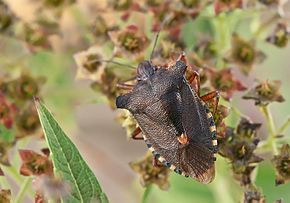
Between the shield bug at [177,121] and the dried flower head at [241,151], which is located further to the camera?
the dried flower head at [241,151]

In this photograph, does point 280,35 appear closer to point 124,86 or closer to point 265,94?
point 265,94

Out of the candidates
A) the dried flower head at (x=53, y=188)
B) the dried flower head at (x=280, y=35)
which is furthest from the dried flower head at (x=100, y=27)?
the dried flower head at (x=53, y=188)

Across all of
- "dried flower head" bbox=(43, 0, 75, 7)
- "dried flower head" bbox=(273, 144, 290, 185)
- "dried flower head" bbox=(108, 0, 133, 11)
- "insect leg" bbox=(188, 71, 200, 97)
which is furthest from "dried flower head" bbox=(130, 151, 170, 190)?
"dried flower head" bbox=(43, 0, 75, 7)

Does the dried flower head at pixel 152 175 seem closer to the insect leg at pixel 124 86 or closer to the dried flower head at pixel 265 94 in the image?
the insect leg at pixel 124 86

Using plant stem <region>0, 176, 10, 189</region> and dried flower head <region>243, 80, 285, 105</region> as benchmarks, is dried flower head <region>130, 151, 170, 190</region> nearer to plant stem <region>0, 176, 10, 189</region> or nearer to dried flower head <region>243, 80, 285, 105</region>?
dried flower head <region>243, 80, 285, 105</region>

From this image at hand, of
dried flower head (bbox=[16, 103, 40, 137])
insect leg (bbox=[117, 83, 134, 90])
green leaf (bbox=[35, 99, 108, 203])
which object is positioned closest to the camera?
green leaf (bbox=[35, 99, 108, 203])

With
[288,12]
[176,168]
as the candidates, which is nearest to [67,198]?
[176,168]

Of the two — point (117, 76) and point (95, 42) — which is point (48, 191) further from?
point (95, 42)
